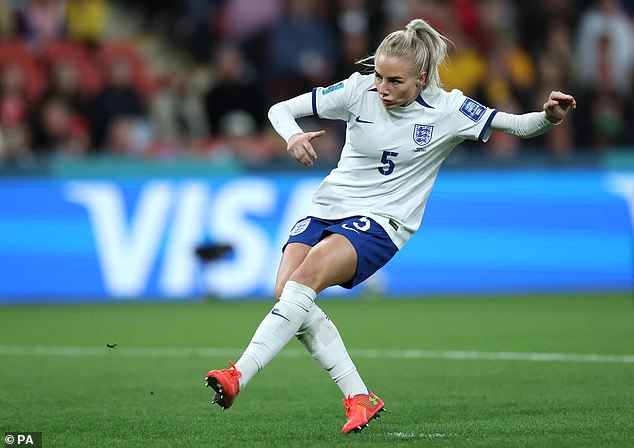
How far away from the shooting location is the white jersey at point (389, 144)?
6.40 metres

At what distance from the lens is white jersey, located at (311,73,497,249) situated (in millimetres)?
6402

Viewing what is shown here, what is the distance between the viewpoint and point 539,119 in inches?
Result: 248

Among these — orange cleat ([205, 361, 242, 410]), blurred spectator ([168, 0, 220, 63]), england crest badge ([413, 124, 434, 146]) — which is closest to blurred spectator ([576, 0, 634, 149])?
blurred spectator ([168, 0, 220, 63])

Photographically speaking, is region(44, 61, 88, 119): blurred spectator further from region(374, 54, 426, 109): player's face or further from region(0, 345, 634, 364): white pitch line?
region(374, 54, 426, 109): player's face

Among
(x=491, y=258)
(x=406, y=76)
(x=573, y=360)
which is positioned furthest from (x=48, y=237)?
(x=406, y=76)

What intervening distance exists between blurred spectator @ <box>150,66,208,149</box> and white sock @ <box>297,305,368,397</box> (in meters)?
9.97

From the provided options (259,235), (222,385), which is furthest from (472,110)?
(259,235)

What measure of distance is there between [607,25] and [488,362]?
395 inches

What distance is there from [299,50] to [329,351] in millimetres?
11353

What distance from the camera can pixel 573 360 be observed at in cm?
908

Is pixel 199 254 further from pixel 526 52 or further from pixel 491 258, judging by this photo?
pixel 526 52

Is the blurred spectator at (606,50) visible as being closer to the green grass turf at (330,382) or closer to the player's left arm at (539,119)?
the green grass turf at (330,382)
